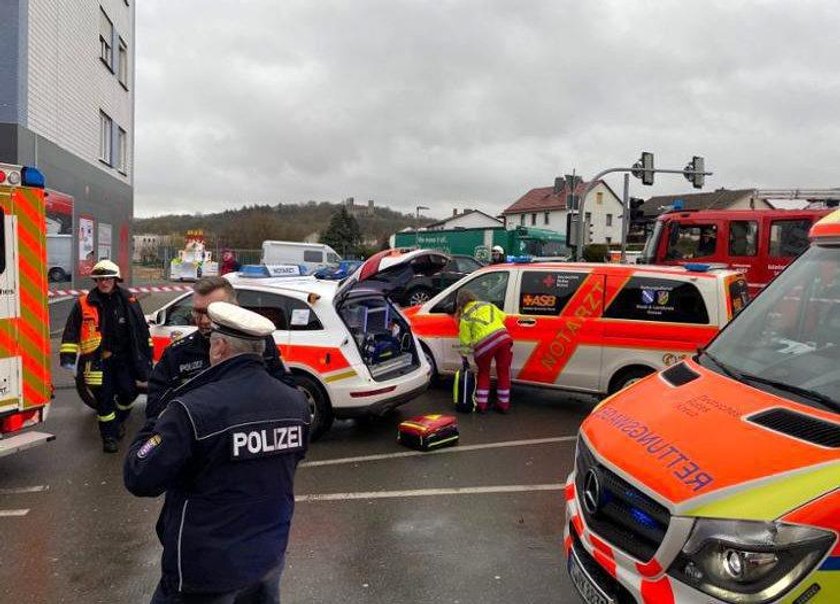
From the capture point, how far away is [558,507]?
4941 millimetres

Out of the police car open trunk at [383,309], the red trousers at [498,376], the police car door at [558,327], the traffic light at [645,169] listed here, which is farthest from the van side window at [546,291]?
the traffic light at [645,169]

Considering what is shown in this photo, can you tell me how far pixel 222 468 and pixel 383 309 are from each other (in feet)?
16.6

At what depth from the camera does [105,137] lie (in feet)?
60.9

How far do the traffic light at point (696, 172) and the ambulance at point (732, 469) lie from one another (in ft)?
56.4

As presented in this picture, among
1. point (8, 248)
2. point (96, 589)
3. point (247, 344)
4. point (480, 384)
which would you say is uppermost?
point (8, 248)

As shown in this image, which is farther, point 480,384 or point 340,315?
point 480,384

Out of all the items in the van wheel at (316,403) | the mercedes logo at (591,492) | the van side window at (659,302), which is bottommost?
the van wheel at (316,403)

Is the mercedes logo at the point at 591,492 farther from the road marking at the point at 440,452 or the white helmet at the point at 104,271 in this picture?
the white helmet at the point at 104,271

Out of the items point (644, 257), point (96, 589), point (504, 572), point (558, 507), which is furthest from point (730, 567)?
point (644, 257)

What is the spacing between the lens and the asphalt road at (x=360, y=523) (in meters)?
3.71

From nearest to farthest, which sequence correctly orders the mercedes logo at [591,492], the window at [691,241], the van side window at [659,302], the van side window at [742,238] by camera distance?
the mercedes logo at [591,492], the van side window at [659,302], the van side window at [742,238], the window at [691,241]

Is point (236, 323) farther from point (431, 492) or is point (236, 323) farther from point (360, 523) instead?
point (431, 492)

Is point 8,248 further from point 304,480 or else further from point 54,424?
point 304,480

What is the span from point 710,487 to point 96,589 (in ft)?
11.0
